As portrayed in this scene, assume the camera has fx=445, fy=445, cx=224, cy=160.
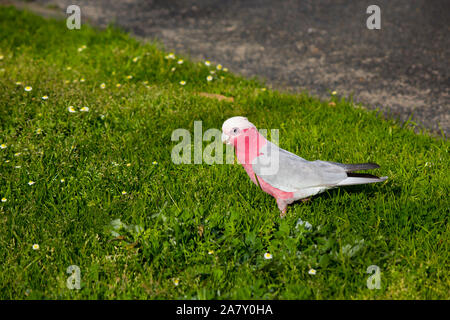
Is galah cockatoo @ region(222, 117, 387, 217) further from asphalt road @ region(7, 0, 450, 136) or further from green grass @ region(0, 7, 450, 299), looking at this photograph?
asphalt road @ region(7, 0, 450, 136)

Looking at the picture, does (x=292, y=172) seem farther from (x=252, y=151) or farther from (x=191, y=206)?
(x=191, y=206)

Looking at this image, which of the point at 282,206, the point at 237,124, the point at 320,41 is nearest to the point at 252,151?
the point at 237,124

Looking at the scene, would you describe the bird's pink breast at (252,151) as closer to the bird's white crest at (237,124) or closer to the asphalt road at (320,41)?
the bird's white crest at (237,124)

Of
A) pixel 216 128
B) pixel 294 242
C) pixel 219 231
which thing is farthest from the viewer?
pixel 216 128

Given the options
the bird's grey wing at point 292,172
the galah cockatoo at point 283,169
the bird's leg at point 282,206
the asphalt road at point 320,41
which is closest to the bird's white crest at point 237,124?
the galah cockatoo at point 283,169

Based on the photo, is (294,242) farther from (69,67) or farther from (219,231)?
(69,67)

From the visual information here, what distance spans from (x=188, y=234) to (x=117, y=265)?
1.66ft

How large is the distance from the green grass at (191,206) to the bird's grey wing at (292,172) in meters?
0.27

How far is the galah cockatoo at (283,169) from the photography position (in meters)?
3.04

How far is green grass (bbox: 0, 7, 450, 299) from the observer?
2.79m

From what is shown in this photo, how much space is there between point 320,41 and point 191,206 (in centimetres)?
460

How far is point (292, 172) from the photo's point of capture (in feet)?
10.0

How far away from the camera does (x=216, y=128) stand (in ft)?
15.1
